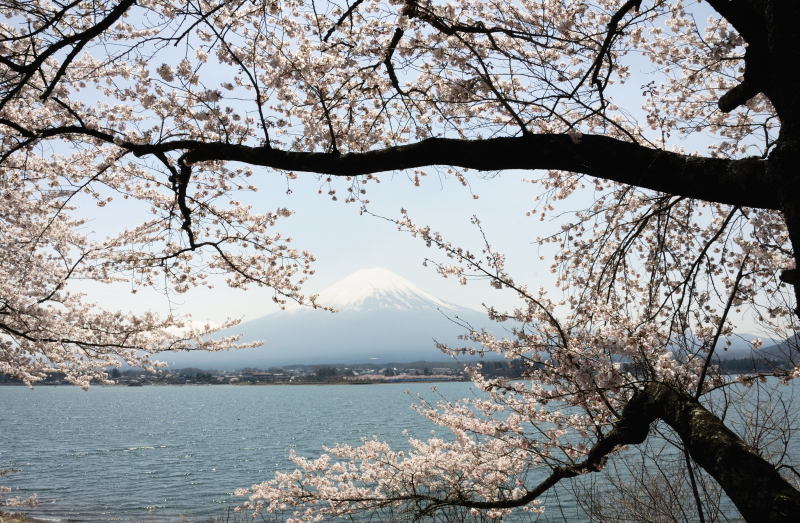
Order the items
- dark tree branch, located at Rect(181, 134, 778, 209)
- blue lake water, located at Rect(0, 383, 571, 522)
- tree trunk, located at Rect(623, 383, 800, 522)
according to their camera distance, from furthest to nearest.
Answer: blue lake water, located at Rect(0, 383, 571, 522), dark tree branch, located at Rect(181, 134, 778, 209), tree trunk, located at Rect(623, 383, 800, 522)

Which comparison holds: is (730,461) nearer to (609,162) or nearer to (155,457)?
(609,162)

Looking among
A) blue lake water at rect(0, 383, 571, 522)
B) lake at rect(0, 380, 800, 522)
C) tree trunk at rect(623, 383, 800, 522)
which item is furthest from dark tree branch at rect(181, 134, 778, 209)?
blue lake water at rect(0, 383, 571, 522)

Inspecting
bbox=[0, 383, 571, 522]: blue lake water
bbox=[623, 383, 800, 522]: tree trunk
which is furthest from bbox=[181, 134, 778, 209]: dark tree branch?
bbox=[0, 383, 571, 522]: blue lake water

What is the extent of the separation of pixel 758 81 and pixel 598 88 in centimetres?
90

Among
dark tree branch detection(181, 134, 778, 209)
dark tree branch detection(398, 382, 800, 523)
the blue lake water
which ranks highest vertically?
dark tree branch detection(181, 134, 778, 209)

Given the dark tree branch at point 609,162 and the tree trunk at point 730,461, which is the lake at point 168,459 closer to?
the tree trunk at point 730,461

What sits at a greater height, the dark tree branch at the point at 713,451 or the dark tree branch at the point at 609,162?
the dark tree branch at the point at 609,162

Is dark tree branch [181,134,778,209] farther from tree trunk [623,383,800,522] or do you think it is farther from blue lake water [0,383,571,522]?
blue lake water [0,383,571,522]

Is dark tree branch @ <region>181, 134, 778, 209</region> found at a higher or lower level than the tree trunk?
higher

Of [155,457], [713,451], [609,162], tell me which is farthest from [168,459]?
[609,162]

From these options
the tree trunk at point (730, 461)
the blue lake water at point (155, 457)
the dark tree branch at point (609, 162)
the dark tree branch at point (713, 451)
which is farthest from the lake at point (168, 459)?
the dark tree branch at point (609, 162)

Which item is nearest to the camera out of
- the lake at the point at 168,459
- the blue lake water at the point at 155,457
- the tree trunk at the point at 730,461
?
the tree trunk at the point at 730,461

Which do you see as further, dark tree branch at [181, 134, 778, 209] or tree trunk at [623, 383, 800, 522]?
dark tree branch at [181, 134, 778, 209]

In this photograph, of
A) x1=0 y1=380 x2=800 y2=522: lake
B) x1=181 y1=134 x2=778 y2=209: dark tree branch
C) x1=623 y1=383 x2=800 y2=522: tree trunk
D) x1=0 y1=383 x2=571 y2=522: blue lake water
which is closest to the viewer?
x1=623 y1=383 x2=800 y2=522: tree trunk
